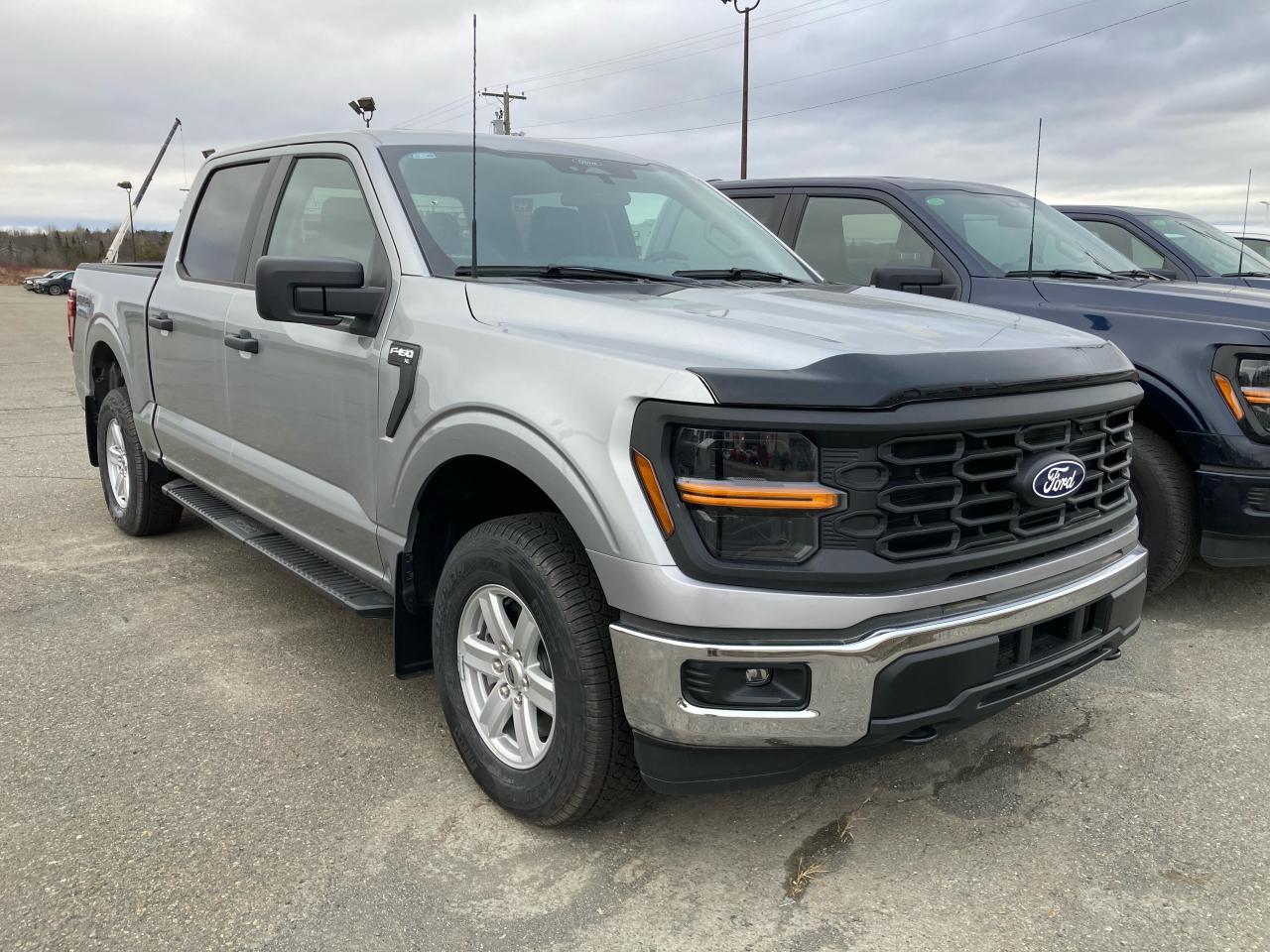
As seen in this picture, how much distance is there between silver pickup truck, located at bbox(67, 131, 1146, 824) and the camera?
2.24m

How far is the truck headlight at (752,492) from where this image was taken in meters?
2.21

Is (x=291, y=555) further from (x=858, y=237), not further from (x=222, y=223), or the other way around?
(x=858, y=237)

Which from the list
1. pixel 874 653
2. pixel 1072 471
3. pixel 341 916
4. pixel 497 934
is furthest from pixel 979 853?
pixel 341 916

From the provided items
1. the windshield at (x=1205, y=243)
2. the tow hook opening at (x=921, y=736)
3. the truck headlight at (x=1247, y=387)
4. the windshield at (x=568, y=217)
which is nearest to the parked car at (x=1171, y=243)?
the windshield at (x=1205, y=243)

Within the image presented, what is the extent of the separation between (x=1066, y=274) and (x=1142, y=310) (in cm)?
85

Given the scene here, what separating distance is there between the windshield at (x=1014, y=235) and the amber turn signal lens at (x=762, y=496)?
3.57 metres

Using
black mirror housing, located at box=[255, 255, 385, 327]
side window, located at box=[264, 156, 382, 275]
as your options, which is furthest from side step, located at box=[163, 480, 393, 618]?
side window, located at box=[264, 156, 382, 275]

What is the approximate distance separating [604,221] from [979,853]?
231cm

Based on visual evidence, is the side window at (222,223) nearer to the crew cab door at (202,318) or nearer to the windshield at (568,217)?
the crew cab door at (202,318)

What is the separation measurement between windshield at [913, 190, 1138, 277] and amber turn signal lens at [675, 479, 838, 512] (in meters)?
3.57

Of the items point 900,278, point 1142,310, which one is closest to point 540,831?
point 900,278

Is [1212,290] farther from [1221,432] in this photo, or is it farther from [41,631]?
[41,631]

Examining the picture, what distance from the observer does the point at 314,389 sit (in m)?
3.47

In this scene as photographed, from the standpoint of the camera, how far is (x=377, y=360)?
3.14 metres
